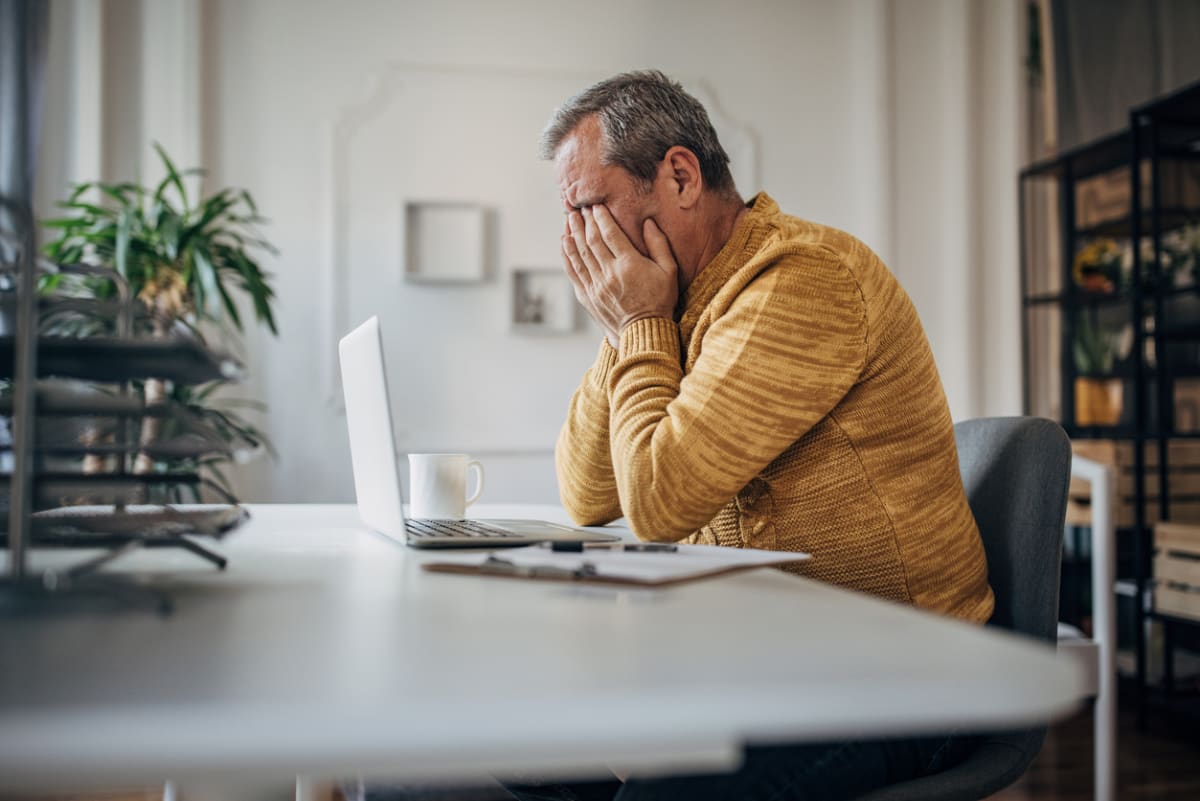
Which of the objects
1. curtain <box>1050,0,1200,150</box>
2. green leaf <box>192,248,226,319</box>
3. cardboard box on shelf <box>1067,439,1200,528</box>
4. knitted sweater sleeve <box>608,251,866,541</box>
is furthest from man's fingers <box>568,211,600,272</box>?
curtain <box>1050,0,1200,150</box>

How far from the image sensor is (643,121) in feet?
4.16

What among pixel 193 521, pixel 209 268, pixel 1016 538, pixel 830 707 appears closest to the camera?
pixel 830 707

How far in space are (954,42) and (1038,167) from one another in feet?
1.87

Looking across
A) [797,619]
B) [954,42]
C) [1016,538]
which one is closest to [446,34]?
[954,42]

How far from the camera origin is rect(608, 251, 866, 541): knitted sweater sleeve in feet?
3.20

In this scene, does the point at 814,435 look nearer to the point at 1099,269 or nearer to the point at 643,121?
the point at 643,121

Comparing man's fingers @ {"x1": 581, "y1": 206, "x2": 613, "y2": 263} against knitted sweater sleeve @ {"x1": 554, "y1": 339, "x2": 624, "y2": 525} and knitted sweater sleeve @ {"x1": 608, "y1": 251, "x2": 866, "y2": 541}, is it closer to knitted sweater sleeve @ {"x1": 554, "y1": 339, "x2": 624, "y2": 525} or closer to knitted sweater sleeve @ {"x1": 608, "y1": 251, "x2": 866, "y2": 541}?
knitted sweater sleeve @ {"x1": 554, "y1": 339, "x2": 624, "y2": 525}

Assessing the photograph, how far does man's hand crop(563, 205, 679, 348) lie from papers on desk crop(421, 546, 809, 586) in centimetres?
37

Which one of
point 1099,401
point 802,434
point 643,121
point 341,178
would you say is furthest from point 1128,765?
point 341,178

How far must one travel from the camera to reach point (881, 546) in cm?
102

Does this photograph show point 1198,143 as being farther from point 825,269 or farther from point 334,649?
point 334,649

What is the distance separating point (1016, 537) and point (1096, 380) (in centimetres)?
294

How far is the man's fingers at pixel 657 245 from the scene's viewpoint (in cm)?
126

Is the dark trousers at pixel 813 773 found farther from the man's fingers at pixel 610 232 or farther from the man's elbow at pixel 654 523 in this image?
the man's fingers at pixel 610 232
